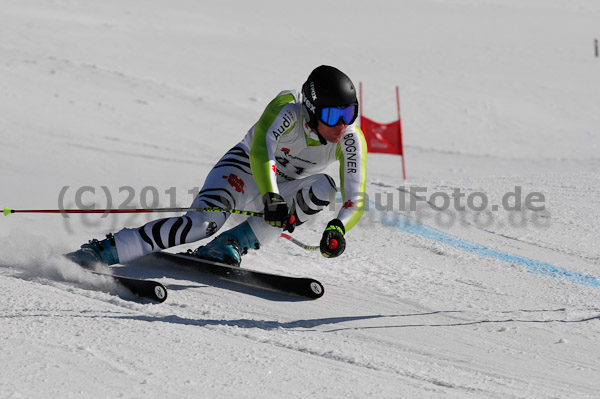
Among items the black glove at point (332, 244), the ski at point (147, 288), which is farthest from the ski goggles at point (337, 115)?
the ski at point (147, 288)

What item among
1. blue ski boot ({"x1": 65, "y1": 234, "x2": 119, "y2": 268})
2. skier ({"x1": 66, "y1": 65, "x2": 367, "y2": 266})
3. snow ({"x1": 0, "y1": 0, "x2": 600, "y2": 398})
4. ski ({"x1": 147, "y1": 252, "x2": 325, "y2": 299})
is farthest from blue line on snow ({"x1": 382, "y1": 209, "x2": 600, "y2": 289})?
blue ski boot ({"x1": 65, "y1": 234, "x2": 119, "y2": 268})

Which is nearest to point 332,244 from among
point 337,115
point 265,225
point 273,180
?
point 273,180

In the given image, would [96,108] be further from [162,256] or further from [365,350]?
[365,350]

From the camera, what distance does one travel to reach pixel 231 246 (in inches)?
205

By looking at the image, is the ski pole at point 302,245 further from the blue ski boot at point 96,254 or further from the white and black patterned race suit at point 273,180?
the blue ski boot at point 96,254

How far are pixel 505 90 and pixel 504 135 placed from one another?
244cm

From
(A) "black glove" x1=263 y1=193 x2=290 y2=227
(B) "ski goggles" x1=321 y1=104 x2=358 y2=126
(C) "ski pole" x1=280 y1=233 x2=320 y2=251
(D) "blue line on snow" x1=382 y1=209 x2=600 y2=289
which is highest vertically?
(B) "ski goggles" x1=321 y1=104 x2=358 y2=126

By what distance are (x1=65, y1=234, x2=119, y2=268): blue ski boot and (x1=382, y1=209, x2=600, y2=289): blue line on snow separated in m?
2.62

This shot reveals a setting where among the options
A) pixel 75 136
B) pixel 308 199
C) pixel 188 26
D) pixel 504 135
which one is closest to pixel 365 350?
pixel 308 199

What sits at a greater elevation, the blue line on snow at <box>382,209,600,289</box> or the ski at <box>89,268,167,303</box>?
the ski at <box>89,268,167,303</box>

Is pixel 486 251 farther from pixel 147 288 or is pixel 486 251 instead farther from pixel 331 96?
pixel 147 288

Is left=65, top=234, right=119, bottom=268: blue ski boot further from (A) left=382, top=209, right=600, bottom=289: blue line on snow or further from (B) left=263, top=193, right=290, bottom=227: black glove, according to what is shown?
(A) left=382, top=209, right=600, bottom=289: blue line on snow

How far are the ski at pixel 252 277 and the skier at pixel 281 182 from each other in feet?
0.36

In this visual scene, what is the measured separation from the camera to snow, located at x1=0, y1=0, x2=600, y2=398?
11.8 feet
